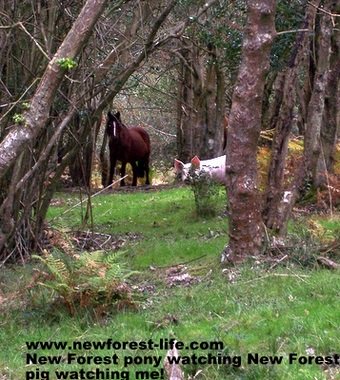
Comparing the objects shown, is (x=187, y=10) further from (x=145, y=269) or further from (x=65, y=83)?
(x=145, y=269)

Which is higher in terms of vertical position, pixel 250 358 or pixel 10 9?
pixel 10 9

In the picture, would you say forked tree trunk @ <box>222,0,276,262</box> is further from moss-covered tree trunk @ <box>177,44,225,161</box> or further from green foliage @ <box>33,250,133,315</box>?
moss-covered tree trunk @ <box>177,44,225,161</box>

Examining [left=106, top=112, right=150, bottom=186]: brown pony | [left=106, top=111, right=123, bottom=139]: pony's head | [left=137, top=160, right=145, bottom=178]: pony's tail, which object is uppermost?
[left=106, top=111, right=123, bottom=139]: pony's head

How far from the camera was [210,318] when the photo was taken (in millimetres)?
8461

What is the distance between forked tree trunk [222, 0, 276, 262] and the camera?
10.1 m

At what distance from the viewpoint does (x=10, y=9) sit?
40.7 ft

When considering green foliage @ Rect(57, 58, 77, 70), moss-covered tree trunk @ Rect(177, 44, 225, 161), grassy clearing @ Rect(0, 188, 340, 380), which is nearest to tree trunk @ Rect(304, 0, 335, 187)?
grassy clearing @ Rect(0, 188, 340, 380)

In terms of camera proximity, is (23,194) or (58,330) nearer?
(58,330)

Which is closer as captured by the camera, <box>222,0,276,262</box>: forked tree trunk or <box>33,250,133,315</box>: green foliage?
<box>33,250,133,315</box>: green foliage

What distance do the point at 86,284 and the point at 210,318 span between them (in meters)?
1.42

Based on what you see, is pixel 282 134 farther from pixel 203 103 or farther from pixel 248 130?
pixel 203 103

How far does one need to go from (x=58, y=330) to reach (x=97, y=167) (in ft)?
83.9

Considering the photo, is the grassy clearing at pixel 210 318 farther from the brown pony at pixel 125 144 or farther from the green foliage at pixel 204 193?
the brown pony at pixel 125 144

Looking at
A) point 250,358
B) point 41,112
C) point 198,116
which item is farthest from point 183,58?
point 250,358
